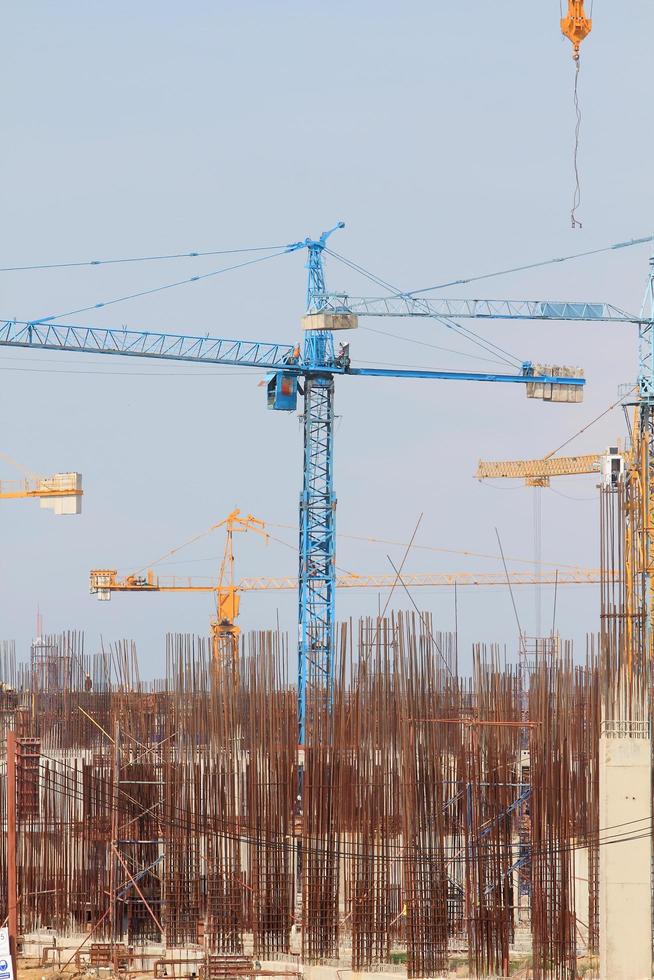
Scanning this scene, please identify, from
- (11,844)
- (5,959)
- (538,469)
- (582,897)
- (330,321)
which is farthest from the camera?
(538,469)

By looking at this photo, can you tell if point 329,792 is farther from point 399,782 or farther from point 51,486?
Result: point 51,486

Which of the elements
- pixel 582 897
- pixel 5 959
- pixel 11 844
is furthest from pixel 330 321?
pixel 5 959

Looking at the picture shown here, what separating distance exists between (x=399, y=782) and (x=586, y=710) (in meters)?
A: 3.21

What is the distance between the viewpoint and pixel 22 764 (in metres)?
26.1

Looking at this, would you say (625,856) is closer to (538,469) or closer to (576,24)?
(576,24)

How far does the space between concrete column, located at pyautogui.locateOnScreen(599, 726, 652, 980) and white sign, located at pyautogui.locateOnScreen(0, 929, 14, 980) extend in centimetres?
758

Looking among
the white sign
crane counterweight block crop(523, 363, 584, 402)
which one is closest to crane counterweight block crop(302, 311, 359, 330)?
crane counterweight block crop(523, 363, 584, 402)

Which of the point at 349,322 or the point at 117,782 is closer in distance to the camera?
the point at 117,782

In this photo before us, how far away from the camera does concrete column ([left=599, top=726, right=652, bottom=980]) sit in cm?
2153

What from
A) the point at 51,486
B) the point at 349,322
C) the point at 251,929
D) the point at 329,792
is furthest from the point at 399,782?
the point at 51,486

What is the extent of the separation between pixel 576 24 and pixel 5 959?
19280 mm

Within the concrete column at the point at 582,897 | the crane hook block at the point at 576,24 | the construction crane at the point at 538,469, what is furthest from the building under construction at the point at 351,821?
the construction crane at the point at 538,469

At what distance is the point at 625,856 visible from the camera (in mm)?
21797

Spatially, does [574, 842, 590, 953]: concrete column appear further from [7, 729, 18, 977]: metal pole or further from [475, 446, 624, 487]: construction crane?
[475, 446, 624, 487]: construction crane
